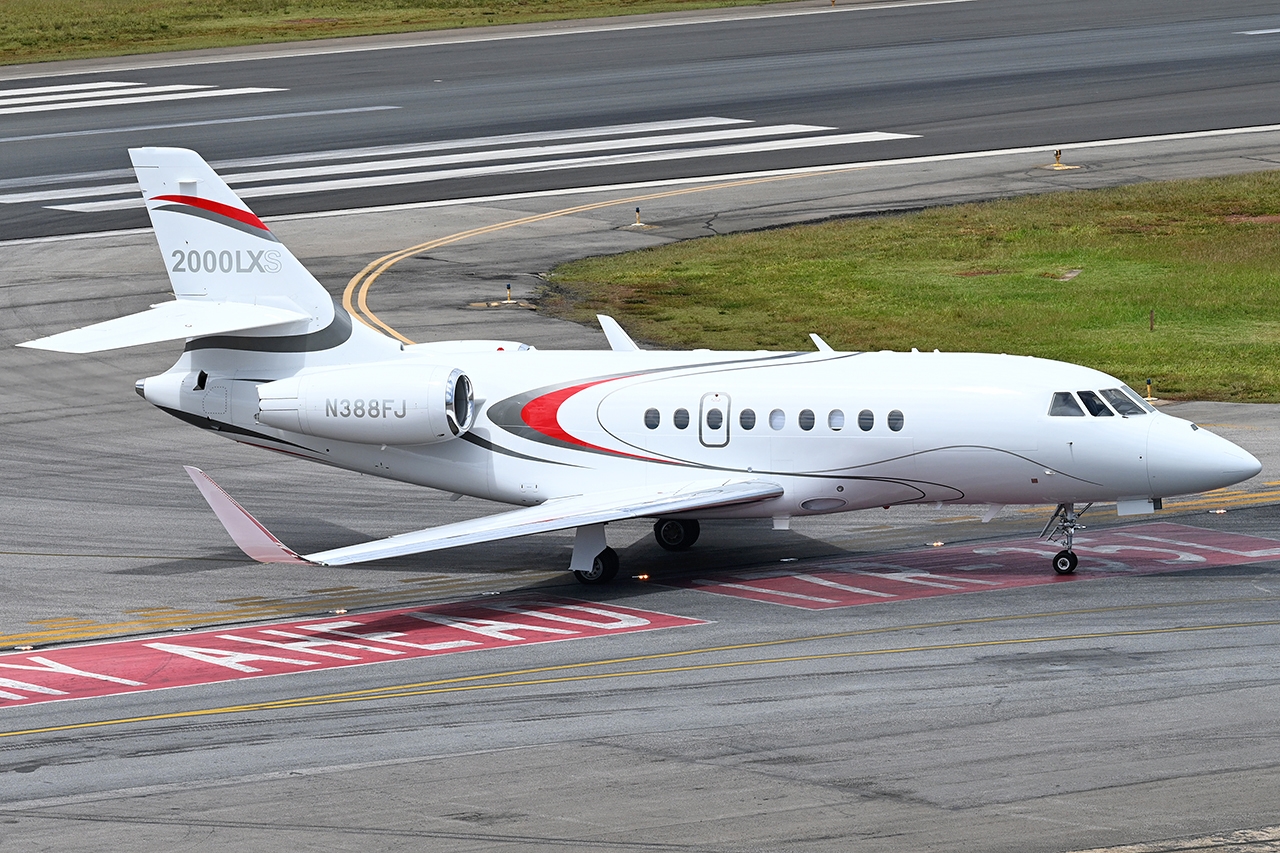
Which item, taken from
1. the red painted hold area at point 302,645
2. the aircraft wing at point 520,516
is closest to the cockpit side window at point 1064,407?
the aircraft wing at point 520,516

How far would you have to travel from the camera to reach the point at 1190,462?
27.8 meters

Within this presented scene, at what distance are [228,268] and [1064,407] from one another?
47.3 feet

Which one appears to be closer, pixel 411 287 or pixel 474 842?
pixel 474 842

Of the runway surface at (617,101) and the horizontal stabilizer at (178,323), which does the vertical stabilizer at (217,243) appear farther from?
the runway surface at (617,101)

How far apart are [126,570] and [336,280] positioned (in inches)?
832

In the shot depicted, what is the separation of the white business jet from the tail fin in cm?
3

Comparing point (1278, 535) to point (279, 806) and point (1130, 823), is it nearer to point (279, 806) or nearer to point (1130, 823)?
point (1130, 823)

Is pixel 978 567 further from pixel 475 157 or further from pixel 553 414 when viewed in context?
pixel 475 157

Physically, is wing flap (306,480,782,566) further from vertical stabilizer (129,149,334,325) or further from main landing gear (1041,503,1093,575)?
vertical stabilizer (129,149,334,325)

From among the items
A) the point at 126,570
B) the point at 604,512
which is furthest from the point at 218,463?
the point at 604,512

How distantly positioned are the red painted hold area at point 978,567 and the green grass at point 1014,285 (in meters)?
9.51

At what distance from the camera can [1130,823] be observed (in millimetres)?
19156

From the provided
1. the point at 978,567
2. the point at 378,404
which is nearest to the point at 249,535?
the point at 378,404

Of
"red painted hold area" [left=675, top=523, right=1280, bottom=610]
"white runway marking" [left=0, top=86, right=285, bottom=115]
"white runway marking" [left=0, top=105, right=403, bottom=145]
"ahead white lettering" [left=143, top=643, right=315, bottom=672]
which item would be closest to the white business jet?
"red painted hold area" [left=675, top=523, right=1280, bottom=610]
